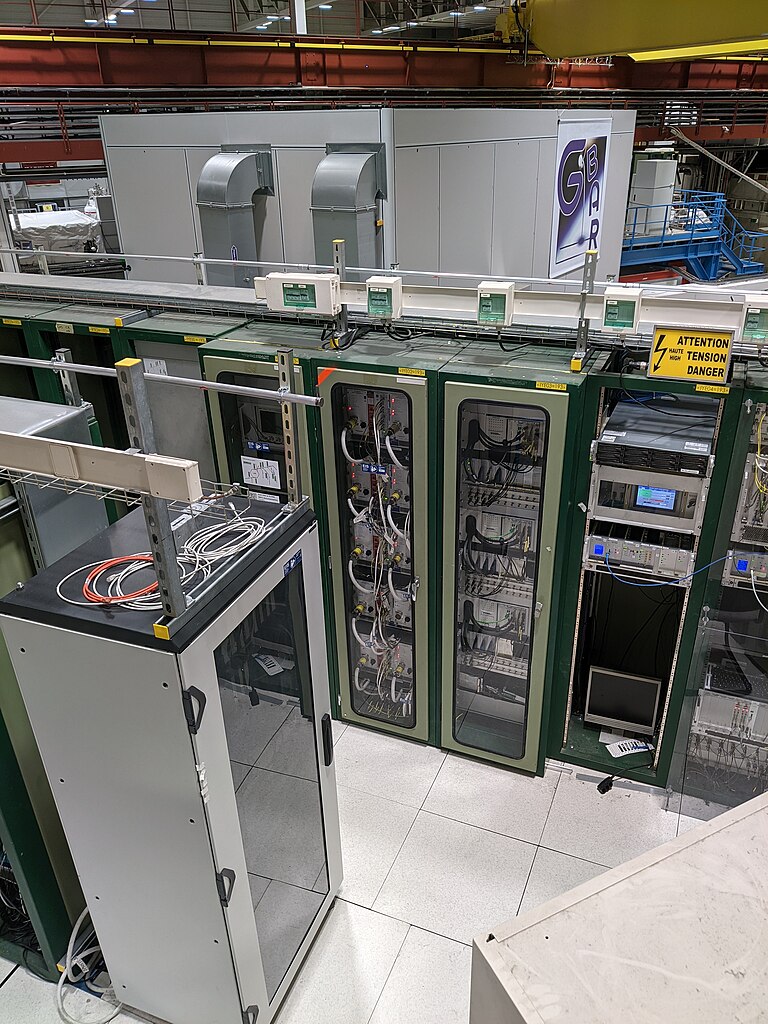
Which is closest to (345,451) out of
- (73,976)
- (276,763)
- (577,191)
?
(276,763)

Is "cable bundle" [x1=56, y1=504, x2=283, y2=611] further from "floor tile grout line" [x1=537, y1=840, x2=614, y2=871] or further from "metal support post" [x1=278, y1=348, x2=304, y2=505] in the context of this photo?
"floor tile grout line" [x1=537, y1=840, x2=614, y2=871]

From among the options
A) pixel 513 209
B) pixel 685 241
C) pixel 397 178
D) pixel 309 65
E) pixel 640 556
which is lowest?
pixel 640 556

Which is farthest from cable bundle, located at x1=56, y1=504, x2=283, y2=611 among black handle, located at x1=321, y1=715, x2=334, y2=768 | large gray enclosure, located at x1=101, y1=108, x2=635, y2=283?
large gray enclosure, located at x1=101, y1=108, x2=635, y2=283

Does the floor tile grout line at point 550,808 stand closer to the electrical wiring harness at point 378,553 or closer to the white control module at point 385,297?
the electrical wiring harness at point 378,553

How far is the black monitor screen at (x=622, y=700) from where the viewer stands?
334 cm

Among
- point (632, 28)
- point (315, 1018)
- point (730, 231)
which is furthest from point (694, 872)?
point (730, 231)

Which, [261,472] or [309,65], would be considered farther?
[309,65]

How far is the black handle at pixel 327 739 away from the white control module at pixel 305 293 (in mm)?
1683

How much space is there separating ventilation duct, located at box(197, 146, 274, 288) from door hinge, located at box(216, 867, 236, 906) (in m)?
3.57

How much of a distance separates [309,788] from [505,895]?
1039 mm

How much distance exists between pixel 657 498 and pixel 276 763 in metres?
1.74

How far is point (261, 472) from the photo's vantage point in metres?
3.39

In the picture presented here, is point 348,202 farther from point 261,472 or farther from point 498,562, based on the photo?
point 498,562

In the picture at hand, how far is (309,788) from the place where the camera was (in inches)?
96.4
